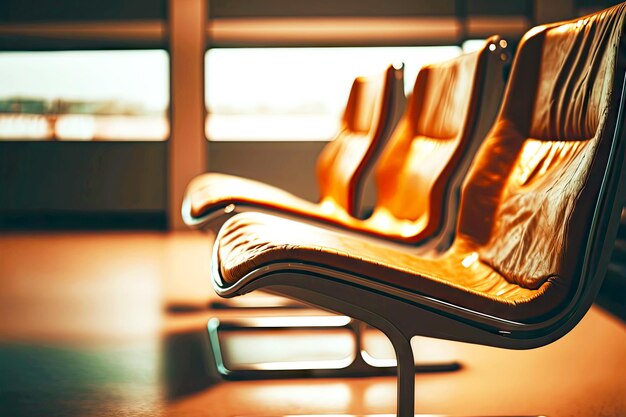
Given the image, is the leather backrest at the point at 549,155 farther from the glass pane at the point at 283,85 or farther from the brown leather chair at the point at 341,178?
the glass pane at the point at 283,85

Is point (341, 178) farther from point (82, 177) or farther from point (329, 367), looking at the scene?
point (82, 177)

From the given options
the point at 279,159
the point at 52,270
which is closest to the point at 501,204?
the point at 52,270

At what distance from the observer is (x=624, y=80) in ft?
4.64

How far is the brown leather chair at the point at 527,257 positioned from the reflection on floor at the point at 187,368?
19.3 inches

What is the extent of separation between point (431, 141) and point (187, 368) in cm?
106

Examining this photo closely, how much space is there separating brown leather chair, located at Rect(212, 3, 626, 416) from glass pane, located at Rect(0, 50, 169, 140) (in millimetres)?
4053

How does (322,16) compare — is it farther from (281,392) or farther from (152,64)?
(281,392)

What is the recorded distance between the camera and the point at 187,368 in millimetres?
2387

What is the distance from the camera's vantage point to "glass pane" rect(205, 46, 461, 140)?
569cm

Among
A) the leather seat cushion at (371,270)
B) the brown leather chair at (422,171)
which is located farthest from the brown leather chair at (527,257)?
the brown leather chair at (422,171)

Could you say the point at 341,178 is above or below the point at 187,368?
above

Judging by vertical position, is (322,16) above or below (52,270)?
above

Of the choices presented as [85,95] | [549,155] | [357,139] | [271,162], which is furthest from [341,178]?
[85,95]

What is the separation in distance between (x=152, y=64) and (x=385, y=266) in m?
4.51
